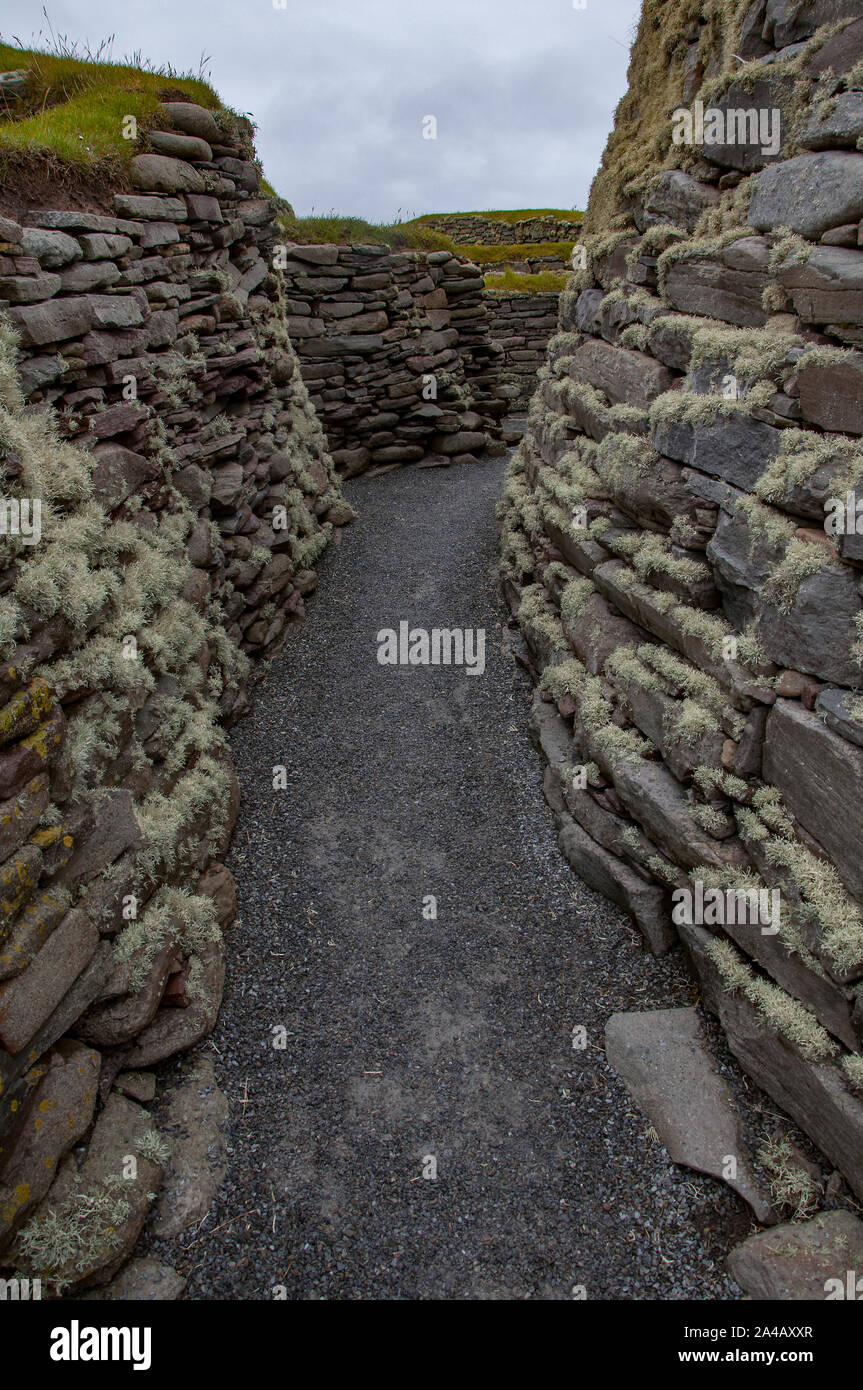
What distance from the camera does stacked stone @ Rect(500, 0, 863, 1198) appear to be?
5.67m

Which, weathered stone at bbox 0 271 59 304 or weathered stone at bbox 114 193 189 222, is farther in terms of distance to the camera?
weathered stone at bbox 114 193 189 222

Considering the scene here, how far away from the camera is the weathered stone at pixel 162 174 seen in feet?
32.6

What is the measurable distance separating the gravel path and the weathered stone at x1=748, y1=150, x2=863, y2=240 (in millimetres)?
6364

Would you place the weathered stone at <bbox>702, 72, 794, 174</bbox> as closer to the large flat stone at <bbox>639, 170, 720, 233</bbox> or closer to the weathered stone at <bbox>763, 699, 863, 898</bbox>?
the large flat stone at <bbox>639, 170, 720, 233</bbox>

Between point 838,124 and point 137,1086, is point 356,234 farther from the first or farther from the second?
point 137,1086

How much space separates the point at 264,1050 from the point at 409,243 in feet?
70.9

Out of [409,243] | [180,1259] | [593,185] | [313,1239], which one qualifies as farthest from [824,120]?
[409,243]

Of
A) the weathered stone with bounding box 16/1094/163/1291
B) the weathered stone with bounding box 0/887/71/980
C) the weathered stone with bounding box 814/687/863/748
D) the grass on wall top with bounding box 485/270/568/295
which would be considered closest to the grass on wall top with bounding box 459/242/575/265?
the grass on wall top with bounding box 485/270/568/295

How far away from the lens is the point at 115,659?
7.14m

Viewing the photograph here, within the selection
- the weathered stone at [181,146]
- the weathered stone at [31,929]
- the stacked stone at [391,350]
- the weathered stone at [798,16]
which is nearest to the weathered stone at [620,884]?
the weathered stone at [31,929]

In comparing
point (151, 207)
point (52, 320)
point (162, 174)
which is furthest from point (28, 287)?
point (162, 174)

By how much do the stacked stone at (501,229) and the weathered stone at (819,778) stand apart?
98.5 feet

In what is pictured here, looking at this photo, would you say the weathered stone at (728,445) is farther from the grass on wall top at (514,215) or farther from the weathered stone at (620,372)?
the grass on wall top at (514,215)
